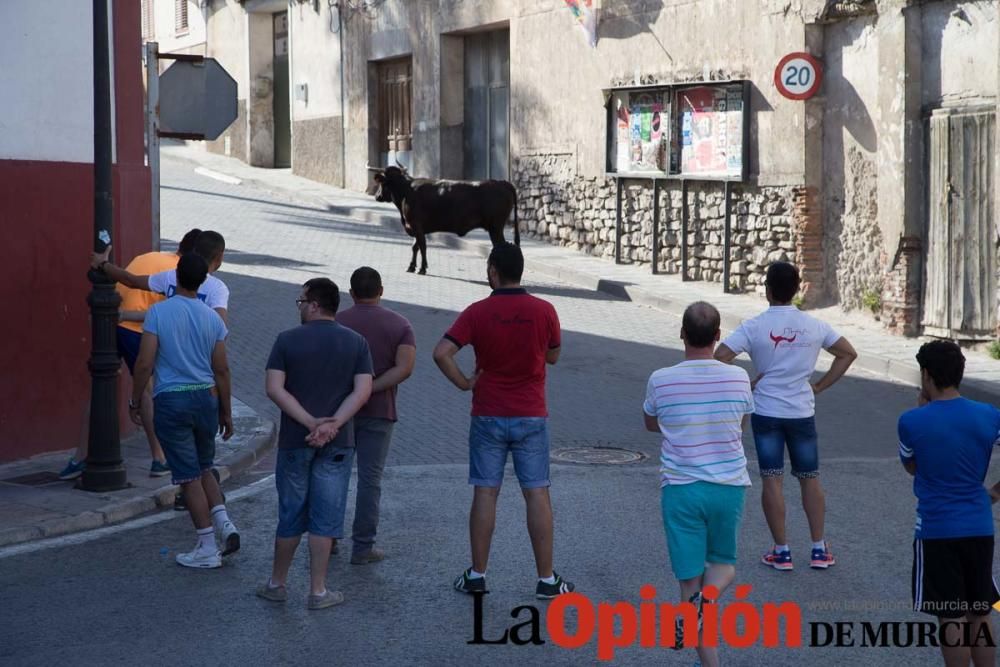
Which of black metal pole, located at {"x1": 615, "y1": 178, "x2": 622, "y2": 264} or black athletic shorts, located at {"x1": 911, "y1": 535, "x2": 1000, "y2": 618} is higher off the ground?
black metal pole, located at {"x1": 615, "y1": 178, "x2": 622, "y2": 264}

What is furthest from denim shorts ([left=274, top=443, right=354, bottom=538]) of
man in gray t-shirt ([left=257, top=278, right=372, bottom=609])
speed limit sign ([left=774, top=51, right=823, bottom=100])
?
speed limit sign ([left=774, top=51, right=823, bottom=100])

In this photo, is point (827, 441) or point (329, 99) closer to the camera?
point (827, 441)

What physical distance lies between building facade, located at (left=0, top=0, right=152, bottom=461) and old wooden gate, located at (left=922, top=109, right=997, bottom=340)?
912cm

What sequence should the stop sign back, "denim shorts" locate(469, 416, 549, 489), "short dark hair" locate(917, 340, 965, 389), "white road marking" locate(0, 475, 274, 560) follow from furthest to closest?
the stop sign back → "white road marking" locate(0, 475, 274, 560) → "denim shorts" locate(469, 416, 549, 489) → "short dark hair" locate(917, 340, 965, 389)

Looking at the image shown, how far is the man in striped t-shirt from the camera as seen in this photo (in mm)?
5723

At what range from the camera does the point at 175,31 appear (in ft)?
133

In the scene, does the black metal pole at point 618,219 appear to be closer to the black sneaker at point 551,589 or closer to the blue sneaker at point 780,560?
the blue sneaker at point 780,560

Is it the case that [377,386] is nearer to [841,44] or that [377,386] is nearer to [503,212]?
[841,44]

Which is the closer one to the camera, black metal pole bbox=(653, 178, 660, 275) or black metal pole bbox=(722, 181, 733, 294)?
black metal pole bbox=(722, 181, 733, 294)

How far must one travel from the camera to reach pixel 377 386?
7387 mm

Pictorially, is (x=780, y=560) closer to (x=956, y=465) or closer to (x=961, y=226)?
(x=956, y=465)

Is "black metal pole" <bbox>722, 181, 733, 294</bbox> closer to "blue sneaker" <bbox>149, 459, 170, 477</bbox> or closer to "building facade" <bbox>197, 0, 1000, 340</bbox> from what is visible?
"building facade" <bbox>197, 0, 1000, 340</bbox>

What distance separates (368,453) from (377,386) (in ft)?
1.52

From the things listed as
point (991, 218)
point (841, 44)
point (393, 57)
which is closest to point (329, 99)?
point (393, 57)
